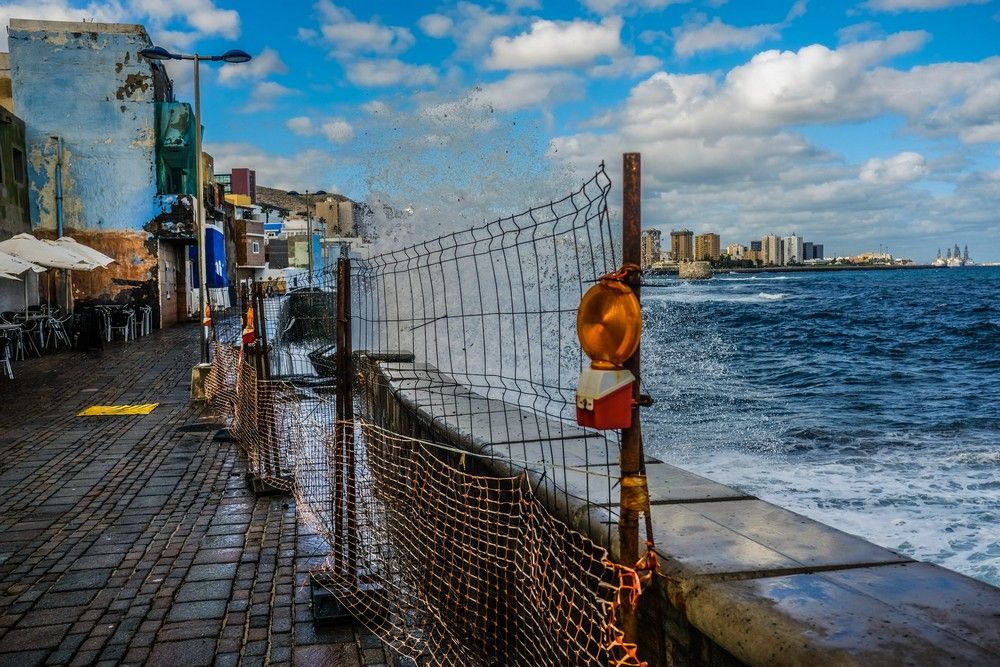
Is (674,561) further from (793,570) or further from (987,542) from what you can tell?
(987,542)

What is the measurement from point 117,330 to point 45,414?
14723 mm

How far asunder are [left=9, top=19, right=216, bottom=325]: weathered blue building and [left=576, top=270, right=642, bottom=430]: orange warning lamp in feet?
99.3

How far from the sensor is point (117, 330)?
2580 centimetres

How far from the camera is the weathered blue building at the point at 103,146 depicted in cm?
2877

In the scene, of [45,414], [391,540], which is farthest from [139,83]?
[391,540]

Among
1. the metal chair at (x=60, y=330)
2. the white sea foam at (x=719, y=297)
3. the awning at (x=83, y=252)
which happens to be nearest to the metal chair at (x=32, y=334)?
the metal chair at (x=60, y=330)

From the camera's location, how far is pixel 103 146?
97.6 ft

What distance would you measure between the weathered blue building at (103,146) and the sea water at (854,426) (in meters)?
18.6

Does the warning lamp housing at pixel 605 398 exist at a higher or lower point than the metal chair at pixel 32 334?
higher

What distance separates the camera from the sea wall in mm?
1923

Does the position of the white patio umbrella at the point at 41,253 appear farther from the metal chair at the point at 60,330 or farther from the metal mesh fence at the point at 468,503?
the metal mesh fence at the point at 468,503

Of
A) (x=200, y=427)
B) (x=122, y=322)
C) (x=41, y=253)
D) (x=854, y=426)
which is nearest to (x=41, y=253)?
(x=41, y=253)

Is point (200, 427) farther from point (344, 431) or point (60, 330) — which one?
point (60, 330)

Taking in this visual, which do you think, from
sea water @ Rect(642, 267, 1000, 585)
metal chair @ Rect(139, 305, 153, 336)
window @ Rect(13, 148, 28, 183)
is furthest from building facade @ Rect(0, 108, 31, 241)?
sea water @ Rect(642, 267, 1000, 585)
